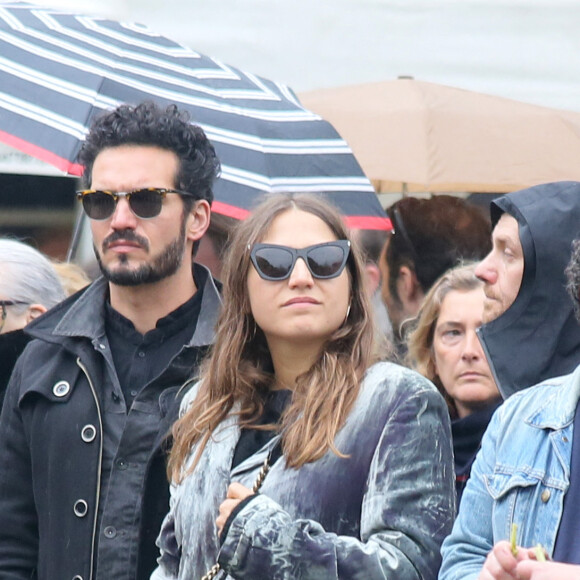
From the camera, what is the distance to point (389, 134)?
6574 mm

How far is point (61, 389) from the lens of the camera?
11.5 feet

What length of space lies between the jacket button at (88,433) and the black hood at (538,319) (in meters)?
1.03

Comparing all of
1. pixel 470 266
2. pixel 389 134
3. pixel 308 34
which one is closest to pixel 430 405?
pixel 470 266

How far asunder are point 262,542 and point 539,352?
3.34 ft

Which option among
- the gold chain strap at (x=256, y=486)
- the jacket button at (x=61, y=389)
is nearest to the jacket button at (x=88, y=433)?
the jacket button at (x=61, y=389)

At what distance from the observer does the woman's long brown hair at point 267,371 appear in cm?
290

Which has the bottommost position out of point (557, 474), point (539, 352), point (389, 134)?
point (557, 474)

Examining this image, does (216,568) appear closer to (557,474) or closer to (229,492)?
(229,492)

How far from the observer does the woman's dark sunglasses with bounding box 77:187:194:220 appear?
3635 millimetres

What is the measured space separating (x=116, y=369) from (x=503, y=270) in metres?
1.07

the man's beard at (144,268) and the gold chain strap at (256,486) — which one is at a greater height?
the man's beard at (144,268)

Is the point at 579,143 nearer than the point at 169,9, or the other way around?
the point at 579,143

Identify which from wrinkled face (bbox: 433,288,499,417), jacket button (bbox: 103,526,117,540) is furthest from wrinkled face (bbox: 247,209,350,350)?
wrinkled face (bbox: 433,288,499,417)

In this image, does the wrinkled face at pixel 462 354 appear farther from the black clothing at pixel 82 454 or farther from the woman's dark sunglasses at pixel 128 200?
the woman's dark sunglasses at pixel 128 200
